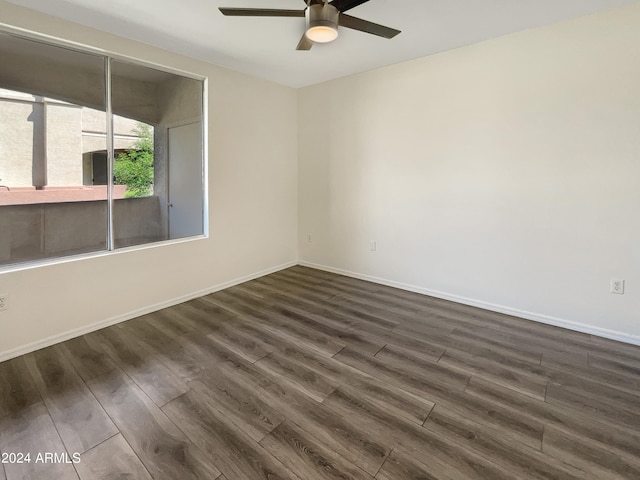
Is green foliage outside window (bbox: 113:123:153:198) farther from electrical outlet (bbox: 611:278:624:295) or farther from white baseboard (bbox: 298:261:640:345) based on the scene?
electrical outlet (bbox: 611:278:624:295)

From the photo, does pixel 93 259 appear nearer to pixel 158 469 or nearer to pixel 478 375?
pixel 158 469

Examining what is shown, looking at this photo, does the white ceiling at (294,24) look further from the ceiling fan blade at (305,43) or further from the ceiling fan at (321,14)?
the ceiling fan at (321,14)

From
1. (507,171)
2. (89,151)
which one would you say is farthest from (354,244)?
(89,151)

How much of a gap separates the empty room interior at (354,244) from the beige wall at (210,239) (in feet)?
0.08

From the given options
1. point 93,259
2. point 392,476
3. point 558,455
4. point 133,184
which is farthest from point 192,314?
point 558,455

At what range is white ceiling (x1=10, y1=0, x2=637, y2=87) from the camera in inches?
93.4

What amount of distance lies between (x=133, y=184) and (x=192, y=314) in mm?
1429

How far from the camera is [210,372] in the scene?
7.28 ft

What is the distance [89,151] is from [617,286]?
467cm

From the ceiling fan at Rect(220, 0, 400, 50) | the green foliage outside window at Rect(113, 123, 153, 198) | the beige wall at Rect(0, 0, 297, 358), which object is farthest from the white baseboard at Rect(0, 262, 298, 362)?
the ceiling fan at Rect(220, 0, 400, 50)

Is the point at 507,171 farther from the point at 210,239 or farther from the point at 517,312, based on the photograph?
the point at 210,239

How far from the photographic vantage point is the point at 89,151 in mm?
2818

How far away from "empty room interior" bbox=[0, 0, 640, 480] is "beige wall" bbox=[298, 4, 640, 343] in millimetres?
20

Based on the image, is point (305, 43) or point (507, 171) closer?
point (305, 43)
